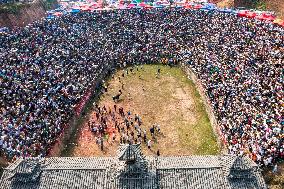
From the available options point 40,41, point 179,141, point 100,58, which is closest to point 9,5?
point 40,41

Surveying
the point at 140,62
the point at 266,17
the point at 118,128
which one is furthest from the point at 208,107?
the point at 266,17

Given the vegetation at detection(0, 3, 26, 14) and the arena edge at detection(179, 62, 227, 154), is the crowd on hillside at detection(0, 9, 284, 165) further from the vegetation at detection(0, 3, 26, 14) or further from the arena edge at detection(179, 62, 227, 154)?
the vegetation at detection(0, 3, 26, 14)

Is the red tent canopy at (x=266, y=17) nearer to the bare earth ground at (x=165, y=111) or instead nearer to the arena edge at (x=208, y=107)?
the arena edge at (x=208, y=107)

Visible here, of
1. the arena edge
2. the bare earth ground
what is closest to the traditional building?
the arena edge

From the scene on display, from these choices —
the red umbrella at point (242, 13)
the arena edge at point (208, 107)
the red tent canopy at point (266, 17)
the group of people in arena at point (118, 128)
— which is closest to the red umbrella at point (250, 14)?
the red umbrella at point (242, 13)

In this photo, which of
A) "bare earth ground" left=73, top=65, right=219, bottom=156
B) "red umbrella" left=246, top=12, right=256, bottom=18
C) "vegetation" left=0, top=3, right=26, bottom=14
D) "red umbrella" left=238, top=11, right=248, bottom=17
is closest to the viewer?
"bare earth ground" left=73, top=65, right=219, bottom=156

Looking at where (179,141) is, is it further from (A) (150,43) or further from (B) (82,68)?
(A) (150,43)

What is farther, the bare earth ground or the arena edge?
the bare earth ground
